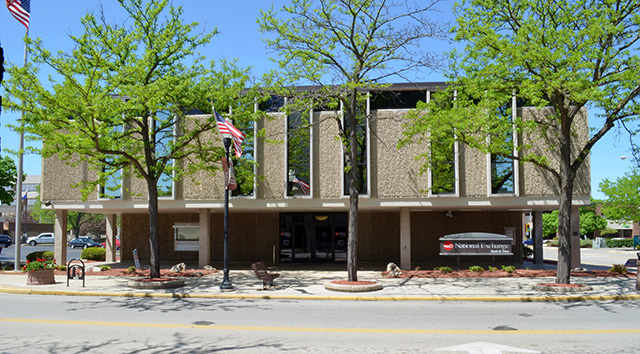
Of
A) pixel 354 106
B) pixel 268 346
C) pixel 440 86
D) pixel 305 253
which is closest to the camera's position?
pixel 268 346

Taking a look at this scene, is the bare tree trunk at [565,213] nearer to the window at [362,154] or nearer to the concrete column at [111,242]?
the window at [362,154]

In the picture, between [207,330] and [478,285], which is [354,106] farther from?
[207,330]

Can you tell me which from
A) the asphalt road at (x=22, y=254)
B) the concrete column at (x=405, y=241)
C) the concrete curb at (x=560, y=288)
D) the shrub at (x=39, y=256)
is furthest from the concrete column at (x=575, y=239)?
the asphalt road at (x=22, y=254)

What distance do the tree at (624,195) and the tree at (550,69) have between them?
31.2m

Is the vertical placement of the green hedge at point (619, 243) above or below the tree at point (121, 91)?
below

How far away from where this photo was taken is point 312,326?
10.6 m

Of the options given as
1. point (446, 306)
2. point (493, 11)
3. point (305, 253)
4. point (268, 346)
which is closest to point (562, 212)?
point (446, 306)

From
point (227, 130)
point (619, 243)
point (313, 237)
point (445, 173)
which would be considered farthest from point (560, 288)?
point (619, 243)

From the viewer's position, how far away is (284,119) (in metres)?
22.5

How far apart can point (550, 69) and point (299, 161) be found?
10632 millimetres

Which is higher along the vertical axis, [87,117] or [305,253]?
[87,117]

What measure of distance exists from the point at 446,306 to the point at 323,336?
5.41m

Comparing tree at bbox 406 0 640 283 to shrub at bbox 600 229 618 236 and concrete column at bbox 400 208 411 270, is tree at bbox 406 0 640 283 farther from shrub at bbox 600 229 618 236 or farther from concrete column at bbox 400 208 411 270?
shrub at bbox 600 229 618 236

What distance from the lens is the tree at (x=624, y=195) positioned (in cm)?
4306
